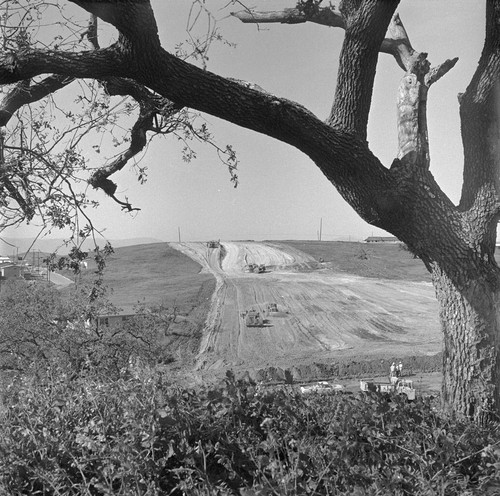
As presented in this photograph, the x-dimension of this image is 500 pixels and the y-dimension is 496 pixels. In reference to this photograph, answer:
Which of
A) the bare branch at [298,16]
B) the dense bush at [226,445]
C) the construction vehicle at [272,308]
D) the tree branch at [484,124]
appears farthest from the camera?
the construction vehicle at [272,308]

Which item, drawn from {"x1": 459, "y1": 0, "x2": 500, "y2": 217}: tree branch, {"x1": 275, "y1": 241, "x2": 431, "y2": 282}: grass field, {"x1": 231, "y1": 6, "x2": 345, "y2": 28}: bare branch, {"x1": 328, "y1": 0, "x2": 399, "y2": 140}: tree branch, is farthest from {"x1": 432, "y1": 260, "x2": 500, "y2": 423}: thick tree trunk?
{"x1": 275, "y1": 241, "x2": 431, "y2": 282}: grass field

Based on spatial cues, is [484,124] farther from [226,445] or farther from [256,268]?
[256,268]

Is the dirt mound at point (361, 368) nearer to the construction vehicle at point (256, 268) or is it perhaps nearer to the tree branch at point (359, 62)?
the tree branch at point (359, 62)

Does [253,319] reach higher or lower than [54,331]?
lower

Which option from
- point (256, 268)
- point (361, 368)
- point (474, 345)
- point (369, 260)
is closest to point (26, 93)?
point (474, 345)

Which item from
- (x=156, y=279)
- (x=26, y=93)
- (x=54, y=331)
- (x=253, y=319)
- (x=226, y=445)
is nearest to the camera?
(x=226, y=445)

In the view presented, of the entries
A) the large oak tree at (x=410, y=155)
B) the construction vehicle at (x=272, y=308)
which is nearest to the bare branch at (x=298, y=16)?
the large oak tree at (x=410, y=155)
